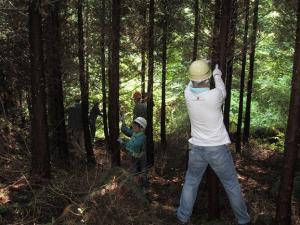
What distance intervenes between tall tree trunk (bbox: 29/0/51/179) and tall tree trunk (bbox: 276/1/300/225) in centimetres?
445

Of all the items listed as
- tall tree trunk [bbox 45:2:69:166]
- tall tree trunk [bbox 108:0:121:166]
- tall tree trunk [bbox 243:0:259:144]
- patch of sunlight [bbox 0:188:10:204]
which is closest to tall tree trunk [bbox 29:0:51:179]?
patch of sunlight [bbox 0:188:10:204]

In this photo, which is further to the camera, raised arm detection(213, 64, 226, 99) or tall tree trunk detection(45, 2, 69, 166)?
tall tree trunk detection(45, 2, 69, 166)

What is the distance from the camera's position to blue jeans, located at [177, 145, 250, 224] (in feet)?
20.7

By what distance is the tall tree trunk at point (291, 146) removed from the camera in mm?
6605

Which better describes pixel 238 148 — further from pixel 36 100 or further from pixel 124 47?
pixel 36 100

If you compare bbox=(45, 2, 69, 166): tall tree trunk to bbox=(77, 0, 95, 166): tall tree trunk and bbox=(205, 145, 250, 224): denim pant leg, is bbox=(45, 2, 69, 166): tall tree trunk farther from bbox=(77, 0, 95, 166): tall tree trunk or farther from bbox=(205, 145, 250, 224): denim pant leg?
bbox=(205, 145, 250, 224): denim pant leg

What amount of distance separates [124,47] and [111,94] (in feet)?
13.8

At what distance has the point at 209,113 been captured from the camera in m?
6.23

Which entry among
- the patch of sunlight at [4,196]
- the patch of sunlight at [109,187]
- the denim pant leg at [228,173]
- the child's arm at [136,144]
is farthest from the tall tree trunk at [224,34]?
the patch of sunlight at [4,196]

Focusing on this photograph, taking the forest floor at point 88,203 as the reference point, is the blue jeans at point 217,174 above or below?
above

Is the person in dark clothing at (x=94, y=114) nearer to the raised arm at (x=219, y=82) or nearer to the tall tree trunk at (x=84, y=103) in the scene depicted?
the tall tree trunk at (x=84, y=103)

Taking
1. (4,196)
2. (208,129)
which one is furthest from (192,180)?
(4,196)

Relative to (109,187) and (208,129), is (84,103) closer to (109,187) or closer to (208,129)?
(109,187)

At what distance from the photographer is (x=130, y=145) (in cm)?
1013
